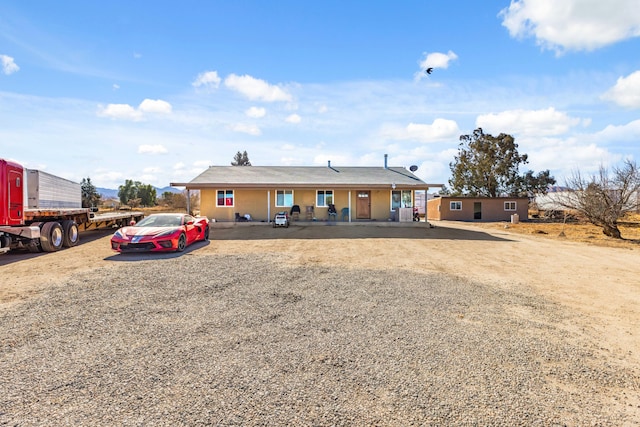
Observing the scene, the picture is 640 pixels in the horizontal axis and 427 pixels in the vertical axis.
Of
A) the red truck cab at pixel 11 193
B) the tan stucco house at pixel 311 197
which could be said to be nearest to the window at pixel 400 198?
the tan stucco house at pixel 311 197

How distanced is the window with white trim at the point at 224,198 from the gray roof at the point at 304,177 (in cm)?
71

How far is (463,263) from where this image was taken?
8.99 metres

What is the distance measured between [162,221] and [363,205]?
1258 centimetres

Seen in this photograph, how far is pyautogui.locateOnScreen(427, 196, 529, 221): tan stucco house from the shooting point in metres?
30.8

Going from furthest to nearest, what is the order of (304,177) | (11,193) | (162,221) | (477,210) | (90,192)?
(90,192)
(477,210)
(304,177)
(162,221)
(11,193)

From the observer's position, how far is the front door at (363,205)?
20719 mm

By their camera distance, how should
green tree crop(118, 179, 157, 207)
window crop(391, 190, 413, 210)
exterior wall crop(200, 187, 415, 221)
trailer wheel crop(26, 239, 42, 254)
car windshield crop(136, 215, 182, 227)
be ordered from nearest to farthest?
trailer wheel crop(26, 239, 42, 254) → car windshield crop(136, 215, 182, 227) → exterior wall crop(200, 187, 415, 221) → window crop(391, 190, 413, 210) → green tree crop(118, 179, 157, 207)

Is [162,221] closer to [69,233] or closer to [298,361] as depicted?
[69,233]

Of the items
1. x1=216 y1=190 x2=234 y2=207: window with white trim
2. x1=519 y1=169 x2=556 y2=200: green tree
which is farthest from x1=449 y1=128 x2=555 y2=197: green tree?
x1=216 y1=190 x2=234 y2=207: window with white trim

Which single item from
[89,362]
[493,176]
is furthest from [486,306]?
[493,176]

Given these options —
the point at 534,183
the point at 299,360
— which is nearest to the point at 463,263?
the point at 299,360

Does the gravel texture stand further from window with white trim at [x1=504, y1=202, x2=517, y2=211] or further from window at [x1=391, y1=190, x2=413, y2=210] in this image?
window with white trim at [x1=504, y1=202, x2=517, y2=211]

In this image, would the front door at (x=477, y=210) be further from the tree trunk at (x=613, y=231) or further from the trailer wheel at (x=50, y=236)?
the trailer wheel at (x=50, y=236)

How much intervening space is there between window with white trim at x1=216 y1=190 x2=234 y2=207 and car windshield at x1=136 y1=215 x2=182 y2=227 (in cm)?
900
